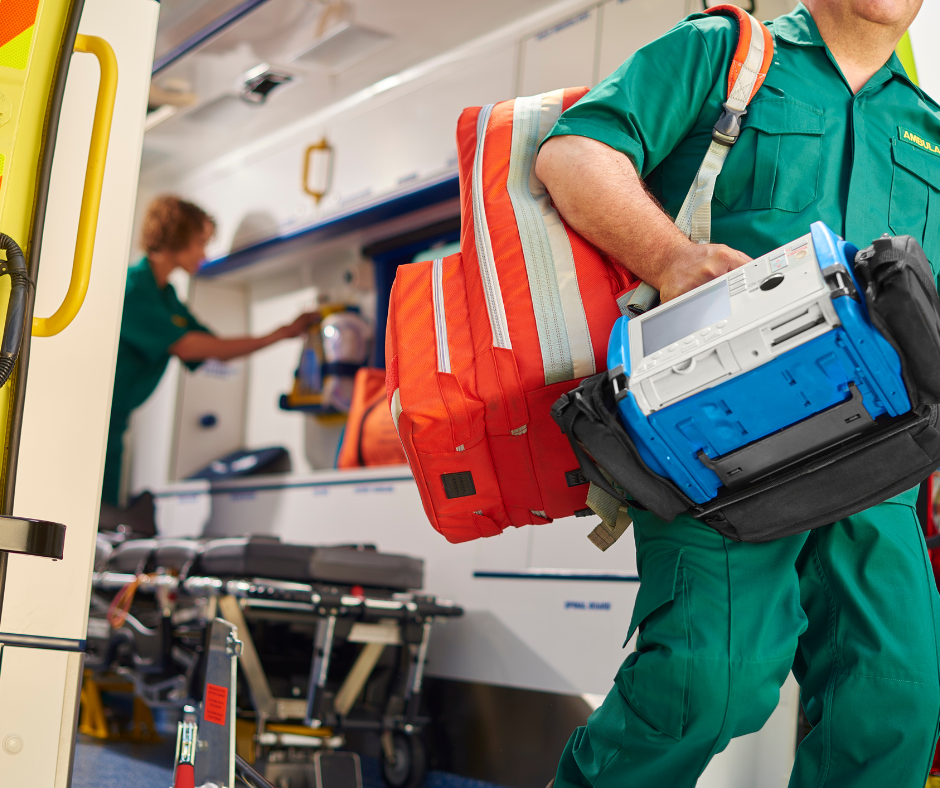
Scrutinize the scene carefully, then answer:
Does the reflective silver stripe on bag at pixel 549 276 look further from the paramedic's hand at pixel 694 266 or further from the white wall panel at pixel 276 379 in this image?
the white wall panel at pixel 276 379

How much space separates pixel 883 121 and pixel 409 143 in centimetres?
321

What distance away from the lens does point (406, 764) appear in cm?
307

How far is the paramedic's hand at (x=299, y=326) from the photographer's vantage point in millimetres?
5047

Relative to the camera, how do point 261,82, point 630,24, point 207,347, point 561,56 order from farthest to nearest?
point 261,82, point 207,347, point 561,56, point 630,24

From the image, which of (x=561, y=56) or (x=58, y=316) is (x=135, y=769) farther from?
(x=561, y=56)

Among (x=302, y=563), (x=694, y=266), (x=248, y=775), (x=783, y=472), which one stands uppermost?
(x=694, y=266)

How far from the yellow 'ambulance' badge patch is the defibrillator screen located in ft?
1.84

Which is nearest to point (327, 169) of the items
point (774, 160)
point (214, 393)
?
point (214, 393)

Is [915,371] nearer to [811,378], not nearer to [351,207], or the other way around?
[811,378]

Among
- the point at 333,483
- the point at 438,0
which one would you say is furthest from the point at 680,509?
the point at 438,0

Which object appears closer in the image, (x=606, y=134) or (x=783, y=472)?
(x=783, y=472)

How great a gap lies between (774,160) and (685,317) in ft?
1.27

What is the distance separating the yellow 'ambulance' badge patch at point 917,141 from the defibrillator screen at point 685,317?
0.56 m

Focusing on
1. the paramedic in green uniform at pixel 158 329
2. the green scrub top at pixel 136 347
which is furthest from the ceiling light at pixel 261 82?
the green scrub top at pixel 136 347
